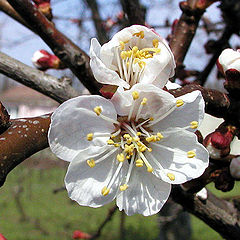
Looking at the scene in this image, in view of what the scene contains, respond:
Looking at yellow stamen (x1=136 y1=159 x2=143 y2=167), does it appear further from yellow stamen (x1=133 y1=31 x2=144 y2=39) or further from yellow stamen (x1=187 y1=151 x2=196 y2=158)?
yellow stamen (x1=133 y1=31 x2=144 y2=39)

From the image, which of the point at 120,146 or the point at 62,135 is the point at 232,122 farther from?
the point at 62,135

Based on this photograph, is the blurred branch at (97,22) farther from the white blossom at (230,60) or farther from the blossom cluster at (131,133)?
the blossom cluster at (131,133)

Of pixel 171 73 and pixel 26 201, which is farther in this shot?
pixel 26 201

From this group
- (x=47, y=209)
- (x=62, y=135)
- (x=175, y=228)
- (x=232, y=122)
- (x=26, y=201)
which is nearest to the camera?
(x=62, y=135)

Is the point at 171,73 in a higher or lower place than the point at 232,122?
higher

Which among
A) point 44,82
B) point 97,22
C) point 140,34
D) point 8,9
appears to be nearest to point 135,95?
point 140,34

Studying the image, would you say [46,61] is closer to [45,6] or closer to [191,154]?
[45,6]

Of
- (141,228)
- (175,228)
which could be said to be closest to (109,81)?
(175,228)

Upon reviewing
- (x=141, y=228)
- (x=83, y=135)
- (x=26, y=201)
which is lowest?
(x=26, y=201)
